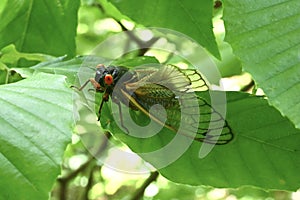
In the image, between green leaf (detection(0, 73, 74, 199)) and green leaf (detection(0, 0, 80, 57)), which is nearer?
green leaf (detection(0, 73, 74, 199))

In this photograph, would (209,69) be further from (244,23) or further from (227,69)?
(244,23)

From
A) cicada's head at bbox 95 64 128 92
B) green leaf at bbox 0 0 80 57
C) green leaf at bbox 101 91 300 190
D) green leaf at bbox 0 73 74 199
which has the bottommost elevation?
green leaf at bbox 101 91 300 190

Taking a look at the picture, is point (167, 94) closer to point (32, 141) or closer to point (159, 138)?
point (159, 138)

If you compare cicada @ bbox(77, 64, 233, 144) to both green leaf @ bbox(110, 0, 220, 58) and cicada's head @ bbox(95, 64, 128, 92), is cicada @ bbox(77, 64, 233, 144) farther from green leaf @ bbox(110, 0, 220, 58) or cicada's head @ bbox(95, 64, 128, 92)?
green leaf @ bbox(110, 0, 220, 58)

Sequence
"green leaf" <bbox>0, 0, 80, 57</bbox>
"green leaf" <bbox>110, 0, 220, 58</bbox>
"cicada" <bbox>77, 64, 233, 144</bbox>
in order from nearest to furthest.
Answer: "cicada" <bbox>77, 64, 233, 144</bbox>
"green leaf" <bbox>110, 0, 220, 58</bbox>
"green leaf" <bbox>0, 0, 80, 57</bbox>

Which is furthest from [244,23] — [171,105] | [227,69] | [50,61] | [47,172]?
[227,69]

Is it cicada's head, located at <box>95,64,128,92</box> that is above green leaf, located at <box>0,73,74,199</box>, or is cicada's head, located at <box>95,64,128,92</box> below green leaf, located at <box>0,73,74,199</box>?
below

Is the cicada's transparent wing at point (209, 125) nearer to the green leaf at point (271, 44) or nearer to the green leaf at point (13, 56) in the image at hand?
the green leaf at point (271, 44)

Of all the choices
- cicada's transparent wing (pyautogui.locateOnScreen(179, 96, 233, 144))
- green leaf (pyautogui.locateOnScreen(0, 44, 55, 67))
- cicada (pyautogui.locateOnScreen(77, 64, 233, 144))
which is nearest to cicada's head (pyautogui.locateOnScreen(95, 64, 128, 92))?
cicada (pyautogui.locateOnScreen(77, 64, 233, 144))
